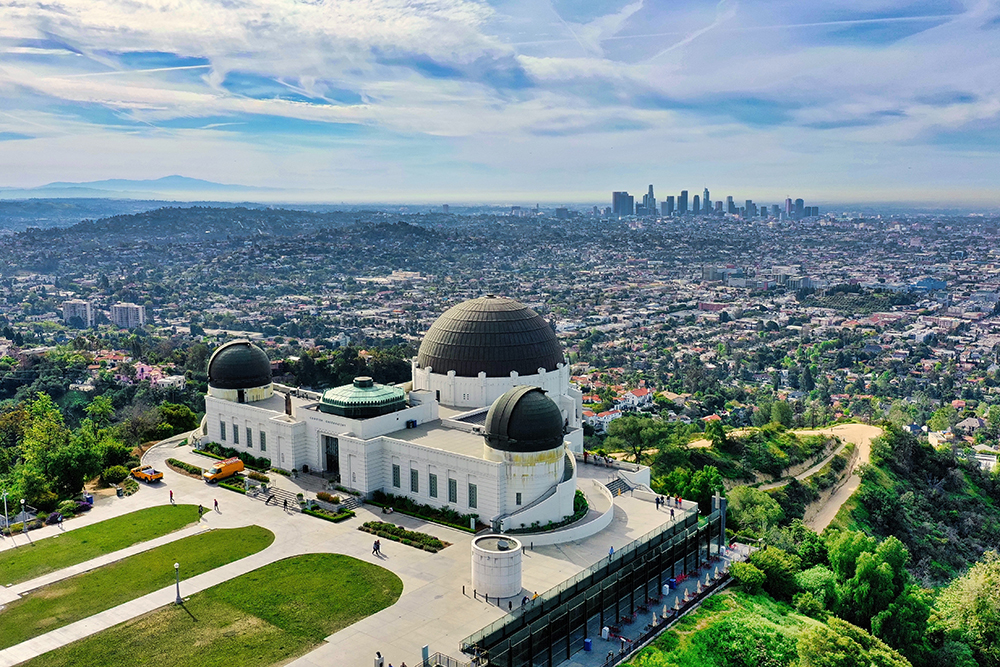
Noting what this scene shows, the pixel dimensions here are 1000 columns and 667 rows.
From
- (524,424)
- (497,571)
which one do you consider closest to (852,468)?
(524,424)

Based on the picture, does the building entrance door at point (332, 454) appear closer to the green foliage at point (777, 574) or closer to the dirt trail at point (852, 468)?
the green foliage at point (777, 574)

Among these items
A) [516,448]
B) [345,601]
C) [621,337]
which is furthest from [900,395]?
[345,601]

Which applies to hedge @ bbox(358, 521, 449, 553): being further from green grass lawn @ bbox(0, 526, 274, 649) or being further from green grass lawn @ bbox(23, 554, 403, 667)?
green grass lawn @ bbox(0, 526, 274, 649)

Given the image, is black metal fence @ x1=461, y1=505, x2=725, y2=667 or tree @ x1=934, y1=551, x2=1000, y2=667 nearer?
black metal fence @ x1=461, y1=505, x2=725, y2=667

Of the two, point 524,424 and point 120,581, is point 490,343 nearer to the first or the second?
point 524,424

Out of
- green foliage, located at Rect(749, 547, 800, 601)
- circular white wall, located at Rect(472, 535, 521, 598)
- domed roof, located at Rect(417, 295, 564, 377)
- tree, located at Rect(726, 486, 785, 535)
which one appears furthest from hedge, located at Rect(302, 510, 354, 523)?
tree, located at Rect(726, 486, 785, 535)

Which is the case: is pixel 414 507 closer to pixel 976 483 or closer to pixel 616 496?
pixel 616 496
